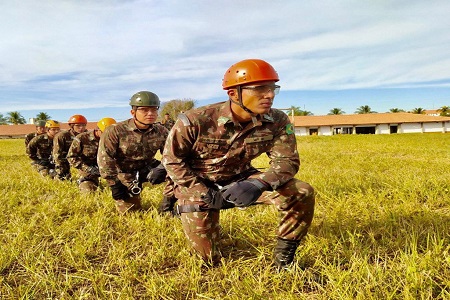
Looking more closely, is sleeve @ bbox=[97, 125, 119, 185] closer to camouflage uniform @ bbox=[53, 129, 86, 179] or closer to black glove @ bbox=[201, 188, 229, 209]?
black glove @ bbox=[201, 188, 229, 209]

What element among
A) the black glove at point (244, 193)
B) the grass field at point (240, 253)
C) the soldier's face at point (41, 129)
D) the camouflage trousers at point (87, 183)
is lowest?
the grass field at point (240, 253)

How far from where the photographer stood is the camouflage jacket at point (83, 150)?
22.5 ft

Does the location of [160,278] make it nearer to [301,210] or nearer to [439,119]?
[301,210]

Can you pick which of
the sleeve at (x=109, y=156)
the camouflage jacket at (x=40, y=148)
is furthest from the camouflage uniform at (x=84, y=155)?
the camouflage jacket at (x=40, y=148)

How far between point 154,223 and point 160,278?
1364 mm

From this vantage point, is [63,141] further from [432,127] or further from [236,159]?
[432,127]

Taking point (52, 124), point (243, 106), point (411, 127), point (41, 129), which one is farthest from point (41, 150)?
point (411, 127)

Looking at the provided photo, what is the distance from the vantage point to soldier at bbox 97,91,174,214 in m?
5.00

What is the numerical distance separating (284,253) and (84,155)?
5320mm

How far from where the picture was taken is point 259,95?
118 inches

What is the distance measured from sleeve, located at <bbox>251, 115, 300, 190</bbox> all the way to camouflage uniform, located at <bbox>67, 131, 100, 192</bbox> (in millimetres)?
4429

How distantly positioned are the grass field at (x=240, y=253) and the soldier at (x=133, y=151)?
33 centimetres

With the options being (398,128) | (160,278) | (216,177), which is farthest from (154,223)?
(398,128)

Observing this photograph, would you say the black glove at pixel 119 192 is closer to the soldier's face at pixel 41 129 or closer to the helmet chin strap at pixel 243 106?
the helmet chin strap at pixel 243 106
